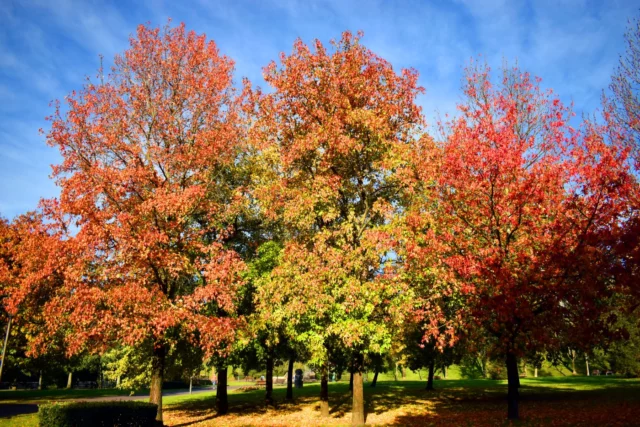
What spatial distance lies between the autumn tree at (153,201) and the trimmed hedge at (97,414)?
259cm

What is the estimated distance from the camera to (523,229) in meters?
16.2

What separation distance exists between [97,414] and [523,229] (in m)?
16.3

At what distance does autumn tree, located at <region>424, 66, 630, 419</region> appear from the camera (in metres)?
13.9

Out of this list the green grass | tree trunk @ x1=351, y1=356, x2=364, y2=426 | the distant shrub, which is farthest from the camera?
the distant shrub

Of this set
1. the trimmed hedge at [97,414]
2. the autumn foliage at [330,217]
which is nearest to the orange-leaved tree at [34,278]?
the autumn foliage at [330,217]

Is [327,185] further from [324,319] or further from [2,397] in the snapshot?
[2,397]

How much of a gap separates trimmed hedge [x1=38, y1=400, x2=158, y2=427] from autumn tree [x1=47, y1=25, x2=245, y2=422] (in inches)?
102

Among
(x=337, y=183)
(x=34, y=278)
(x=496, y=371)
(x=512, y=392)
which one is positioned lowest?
(x=496, y=371)

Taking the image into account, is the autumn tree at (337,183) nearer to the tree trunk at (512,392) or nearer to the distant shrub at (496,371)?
the tree trunk at (512,392)

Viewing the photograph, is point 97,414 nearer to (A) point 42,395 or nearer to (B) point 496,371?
(A) point 42,395

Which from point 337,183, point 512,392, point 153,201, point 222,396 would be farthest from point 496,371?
point 153,201

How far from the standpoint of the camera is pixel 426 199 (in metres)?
20.2

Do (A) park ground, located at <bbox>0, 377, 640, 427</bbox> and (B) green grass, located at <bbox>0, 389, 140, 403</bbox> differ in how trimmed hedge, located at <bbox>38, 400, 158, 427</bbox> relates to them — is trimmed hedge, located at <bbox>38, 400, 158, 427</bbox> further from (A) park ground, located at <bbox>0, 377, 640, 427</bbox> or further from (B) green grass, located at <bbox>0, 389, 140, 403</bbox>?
(B) green grass, located at <bbox>0, 389, 140, 403</bbox>

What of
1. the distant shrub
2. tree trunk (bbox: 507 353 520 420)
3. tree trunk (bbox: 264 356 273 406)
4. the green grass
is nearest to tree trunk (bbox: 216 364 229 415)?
tree trunk (bbox: 264 356 273 406)
